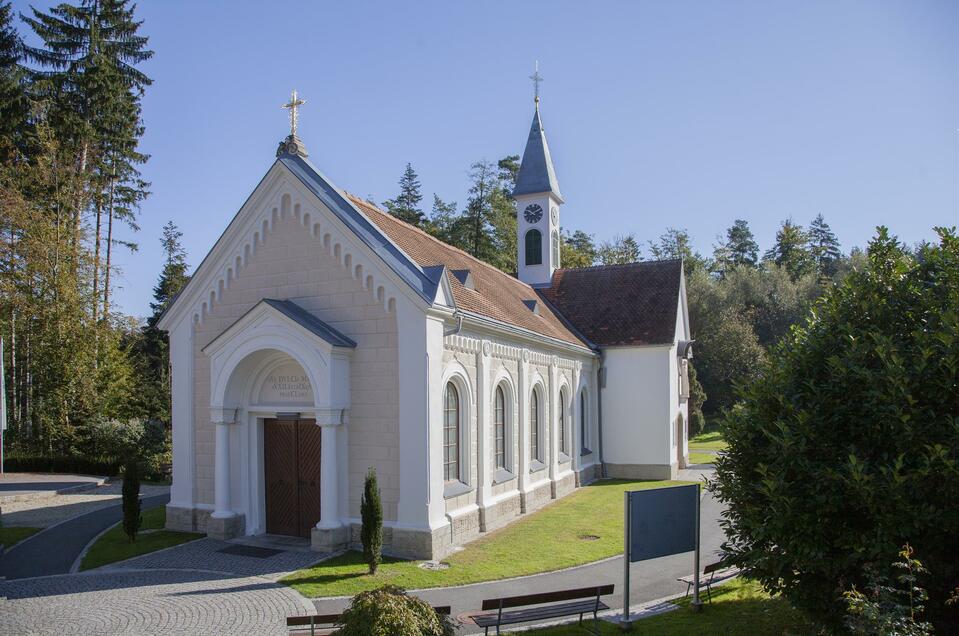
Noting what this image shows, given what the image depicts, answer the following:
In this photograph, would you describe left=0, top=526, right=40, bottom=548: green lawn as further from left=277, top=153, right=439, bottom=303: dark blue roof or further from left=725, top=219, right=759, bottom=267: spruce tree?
left=725, top=219, right=759, bottom=267: spruce tree

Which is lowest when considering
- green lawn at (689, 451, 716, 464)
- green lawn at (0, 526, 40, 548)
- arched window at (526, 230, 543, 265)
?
green lawn at (689, 451, 716, 464)

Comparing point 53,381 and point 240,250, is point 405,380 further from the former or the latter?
point 53,381

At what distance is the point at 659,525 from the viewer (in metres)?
10.1

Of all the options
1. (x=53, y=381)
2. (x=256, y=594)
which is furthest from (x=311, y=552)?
(x=53, y=381)

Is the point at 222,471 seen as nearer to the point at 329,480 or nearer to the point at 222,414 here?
the point at 222,414

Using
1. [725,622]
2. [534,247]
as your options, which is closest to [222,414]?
[725,622]

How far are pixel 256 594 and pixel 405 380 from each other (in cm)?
502

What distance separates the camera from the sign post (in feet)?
32.0

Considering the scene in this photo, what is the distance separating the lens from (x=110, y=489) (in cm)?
2588

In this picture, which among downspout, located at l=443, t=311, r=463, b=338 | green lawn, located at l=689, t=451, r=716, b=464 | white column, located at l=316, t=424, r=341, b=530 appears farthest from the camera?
green lawn, located at l=689, t=451, r=716, b=464

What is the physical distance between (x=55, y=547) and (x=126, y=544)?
2047 mm

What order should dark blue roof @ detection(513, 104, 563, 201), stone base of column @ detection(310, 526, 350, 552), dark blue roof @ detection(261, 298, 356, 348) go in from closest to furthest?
stone base of column @ detection(310, 526, 350, 552) → dark blue roof @ detection(261, 298, 356, 348) → dark blue roof @ detection(513, 104, 563, 201)

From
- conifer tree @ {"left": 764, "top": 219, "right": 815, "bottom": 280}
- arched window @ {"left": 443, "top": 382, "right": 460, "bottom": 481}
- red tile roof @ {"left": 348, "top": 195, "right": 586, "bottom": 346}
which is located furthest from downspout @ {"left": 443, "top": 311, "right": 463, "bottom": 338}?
conifer tree @ {"left": 764, "top": 219, "right": 815, "bottom": 280}

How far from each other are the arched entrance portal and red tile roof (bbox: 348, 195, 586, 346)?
3.35m
